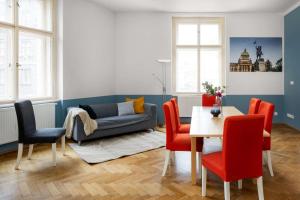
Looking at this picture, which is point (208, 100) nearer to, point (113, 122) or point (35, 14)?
point (113, 122)

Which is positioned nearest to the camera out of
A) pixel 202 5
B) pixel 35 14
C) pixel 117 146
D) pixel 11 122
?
pixel 11 122

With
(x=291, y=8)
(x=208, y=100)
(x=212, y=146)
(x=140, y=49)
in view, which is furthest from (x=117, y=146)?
(x=291, y=8)

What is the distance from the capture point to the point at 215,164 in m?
2.49

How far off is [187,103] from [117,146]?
Result: 8.96ft

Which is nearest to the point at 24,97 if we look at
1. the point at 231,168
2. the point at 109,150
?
the point at 109,150

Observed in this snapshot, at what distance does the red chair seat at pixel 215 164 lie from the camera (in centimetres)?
240

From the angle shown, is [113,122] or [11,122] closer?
[11,122]

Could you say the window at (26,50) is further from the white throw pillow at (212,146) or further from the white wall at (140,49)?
the white throw pillow at (212,146)

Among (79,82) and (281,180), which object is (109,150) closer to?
(79,82)

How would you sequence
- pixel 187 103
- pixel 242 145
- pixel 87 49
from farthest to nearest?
1. pixel 187 103
2. pixel 87 49
3. pixel 242 145

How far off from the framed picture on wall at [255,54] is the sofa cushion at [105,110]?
128 inches

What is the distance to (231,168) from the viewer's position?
2.31 meters

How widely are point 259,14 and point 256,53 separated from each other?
3.33 ft

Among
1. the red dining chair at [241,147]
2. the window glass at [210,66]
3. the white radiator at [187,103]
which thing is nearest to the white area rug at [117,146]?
the white radiator at [187,103]
